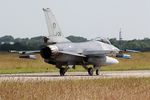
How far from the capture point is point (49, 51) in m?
35.9

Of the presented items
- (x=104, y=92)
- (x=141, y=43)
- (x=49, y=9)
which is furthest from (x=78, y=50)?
(x=141, y=43)

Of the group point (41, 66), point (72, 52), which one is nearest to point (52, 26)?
point (72, 52)

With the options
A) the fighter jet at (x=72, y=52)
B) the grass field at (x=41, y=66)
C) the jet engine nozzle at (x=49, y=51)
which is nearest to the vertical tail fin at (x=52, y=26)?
the fighter jet at (x=72, y=52)

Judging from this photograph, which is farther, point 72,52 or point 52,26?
point 52,26

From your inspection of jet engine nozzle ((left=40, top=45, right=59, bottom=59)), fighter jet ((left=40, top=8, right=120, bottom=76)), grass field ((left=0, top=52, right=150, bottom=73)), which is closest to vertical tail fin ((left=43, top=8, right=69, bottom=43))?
fighter jet ((left=40, top=8, right=120, bottom=76))

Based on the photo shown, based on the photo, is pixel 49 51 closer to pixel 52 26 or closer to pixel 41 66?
pixel 52 26

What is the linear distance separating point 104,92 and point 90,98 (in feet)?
5.44

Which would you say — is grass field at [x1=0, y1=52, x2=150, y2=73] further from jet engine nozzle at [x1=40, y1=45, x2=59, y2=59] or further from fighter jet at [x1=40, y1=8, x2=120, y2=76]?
jet engine nozzle at [x1=40, y1=45, x2=59, y2=59]

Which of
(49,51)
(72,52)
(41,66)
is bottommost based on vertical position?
(41,66)

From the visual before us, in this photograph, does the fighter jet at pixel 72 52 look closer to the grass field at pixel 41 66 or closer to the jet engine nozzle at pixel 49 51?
the jet engine nozzle at pixel 49 51

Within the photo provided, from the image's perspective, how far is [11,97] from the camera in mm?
14586

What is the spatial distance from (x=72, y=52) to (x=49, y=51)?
2088 millimetres

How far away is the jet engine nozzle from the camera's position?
35.6 metres

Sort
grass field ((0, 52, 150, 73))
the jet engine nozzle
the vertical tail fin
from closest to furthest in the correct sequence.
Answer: the jet engine nozzle → the vertical tail fin → grass field ((0, 52, 150, 73))
